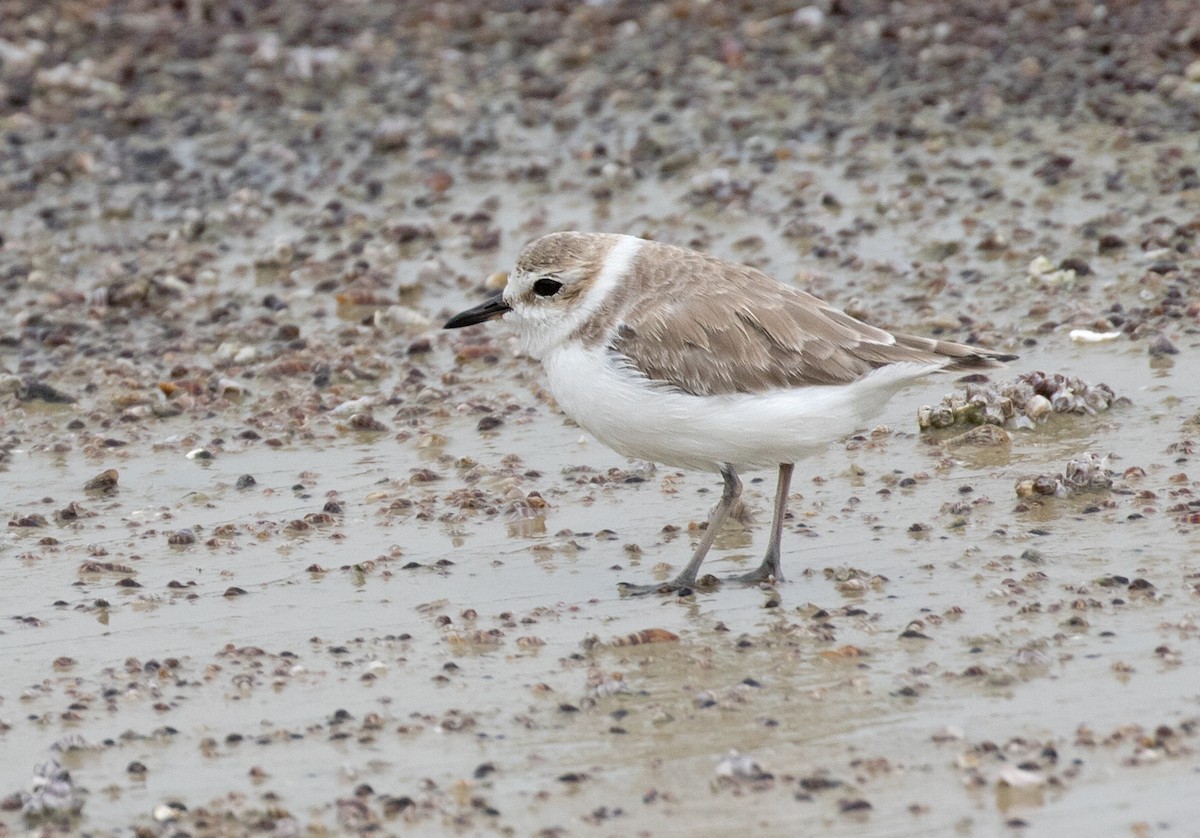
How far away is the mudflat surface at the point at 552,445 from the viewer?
5.19 m

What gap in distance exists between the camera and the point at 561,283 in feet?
23.1

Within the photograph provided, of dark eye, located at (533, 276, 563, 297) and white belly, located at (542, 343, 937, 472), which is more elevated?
dark eye, located at (533, 276, 563, 297)

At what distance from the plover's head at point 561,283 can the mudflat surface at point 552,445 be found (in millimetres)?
966

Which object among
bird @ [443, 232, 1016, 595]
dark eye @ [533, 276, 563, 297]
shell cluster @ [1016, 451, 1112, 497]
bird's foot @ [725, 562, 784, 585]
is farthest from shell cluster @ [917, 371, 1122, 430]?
dark eye @ [533, 276, 563, 297]

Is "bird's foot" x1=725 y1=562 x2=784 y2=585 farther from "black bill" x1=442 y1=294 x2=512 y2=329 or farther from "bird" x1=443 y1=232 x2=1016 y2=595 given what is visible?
"black bill" x1=442 y1=294 x2=512 y2=329

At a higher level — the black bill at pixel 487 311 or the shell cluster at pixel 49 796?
the black bill at pixel 487 311

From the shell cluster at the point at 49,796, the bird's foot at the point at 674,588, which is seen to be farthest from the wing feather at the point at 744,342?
the shell cluster at the point at 49,796

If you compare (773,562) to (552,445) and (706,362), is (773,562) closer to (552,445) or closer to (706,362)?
(706,362)

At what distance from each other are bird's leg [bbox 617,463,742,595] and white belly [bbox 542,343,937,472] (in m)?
0.22

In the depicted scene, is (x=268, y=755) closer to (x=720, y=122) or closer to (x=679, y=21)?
(x=720, y=122)

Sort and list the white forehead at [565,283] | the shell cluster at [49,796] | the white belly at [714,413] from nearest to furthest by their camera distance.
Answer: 1. the shell cluster at [49,796]
2. the white belly at [714,413]
3. the white forehead at [565,283]

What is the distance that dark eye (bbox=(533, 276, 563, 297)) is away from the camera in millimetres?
7051

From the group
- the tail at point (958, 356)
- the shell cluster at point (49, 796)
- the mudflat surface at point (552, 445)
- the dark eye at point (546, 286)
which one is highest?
the dark eye at point (546, 286)

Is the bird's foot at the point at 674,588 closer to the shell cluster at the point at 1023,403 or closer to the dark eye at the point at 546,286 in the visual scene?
the dark eye at the point at 546,286
